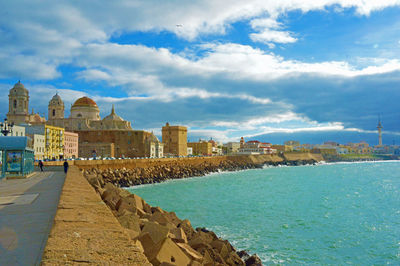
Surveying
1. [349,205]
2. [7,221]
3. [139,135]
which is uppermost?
[139,135]

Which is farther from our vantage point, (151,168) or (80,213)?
(151,168)

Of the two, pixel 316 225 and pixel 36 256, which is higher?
pixel 36 256

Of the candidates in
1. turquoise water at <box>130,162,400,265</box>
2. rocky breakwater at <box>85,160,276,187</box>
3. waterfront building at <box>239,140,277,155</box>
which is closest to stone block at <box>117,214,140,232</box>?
turquoise water at <box>130,162,400,265</box>

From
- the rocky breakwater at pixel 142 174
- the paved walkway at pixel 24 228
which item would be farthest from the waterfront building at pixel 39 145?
the paved walkway at pixel 24 228

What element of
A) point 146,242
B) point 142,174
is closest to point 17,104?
point 142,174

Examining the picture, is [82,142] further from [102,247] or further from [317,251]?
[102,247]

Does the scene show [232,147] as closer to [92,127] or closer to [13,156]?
[92,127]

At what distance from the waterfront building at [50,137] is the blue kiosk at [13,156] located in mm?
34834

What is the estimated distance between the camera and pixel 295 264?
32.1 ft

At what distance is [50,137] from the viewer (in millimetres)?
53844

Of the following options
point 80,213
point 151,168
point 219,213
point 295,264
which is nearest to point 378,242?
point 295,264

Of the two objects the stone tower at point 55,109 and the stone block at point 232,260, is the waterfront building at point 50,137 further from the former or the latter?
the stone block at point 232,260

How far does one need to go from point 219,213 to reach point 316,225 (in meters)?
5.13

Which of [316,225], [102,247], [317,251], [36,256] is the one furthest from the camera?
[316,225]
